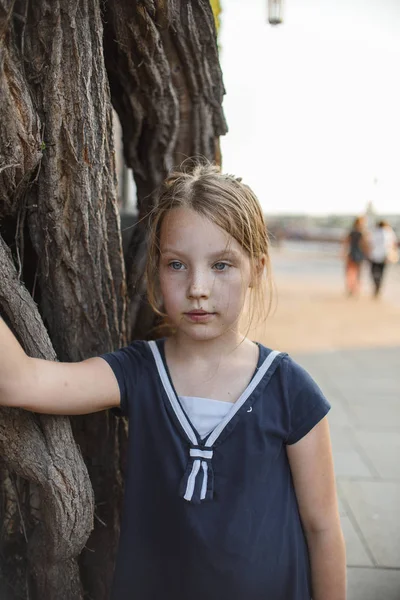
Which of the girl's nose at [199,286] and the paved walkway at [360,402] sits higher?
the girl's nose at [199,286]

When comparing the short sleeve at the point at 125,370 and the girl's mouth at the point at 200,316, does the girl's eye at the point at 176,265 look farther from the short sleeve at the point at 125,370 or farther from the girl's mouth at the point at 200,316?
the short sleeve at the point at 125,370

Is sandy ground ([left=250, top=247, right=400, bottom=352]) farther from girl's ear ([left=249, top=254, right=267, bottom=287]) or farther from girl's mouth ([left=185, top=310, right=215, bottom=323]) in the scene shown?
girl's mouth ([left=185, top=310, right=215, bottom=323])

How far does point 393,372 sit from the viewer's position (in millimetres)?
6602

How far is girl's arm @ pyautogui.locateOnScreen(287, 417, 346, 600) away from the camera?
63.0 inches

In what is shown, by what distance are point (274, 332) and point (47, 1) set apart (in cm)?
751

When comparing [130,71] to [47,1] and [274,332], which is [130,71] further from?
[274,332]

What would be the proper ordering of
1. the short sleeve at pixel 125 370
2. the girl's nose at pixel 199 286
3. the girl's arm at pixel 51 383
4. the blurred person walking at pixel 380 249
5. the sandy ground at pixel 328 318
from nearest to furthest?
the girl's arm at pixel 51 383, the girl's nose at pixel 199 286, the short sleeve at pixel 125 370, the sandy ground at pixel 328 318, the blurred person walking at pixel 380 249

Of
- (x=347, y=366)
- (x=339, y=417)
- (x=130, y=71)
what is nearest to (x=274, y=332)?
(x=347, y=366)

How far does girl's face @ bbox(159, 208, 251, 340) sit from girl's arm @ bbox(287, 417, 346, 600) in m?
0.37

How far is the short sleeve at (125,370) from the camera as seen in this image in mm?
1616

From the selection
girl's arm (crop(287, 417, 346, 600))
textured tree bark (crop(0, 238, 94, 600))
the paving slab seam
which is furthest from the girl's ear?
the paving slab seam

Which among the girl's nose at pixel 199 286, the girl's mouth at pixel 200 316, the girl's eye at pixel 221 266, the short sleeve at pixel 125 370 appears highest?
the girl's eye at pixel 221 266

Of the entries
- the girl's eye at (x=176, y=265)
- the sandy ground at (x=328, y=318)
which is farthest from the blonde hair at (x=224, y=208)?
the sandy ground at (x=328, y=318)

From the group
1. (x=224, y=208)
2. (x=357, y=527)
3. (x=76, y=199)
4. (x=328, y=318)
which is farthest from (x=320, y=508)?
(x=328, y=318)
